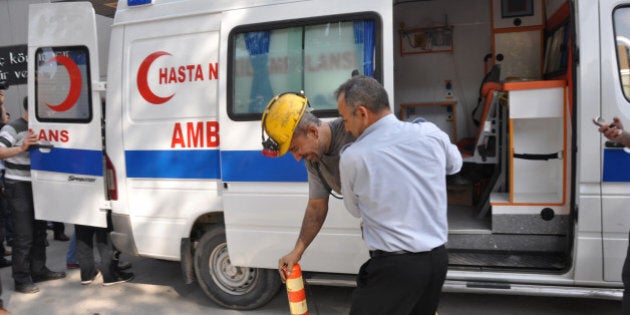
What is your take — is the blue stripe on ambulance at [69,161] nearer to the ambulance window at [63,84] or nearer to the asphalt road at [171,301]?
the ambulance window at [63,84]

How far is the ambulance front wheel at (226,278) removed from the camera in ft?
13.4

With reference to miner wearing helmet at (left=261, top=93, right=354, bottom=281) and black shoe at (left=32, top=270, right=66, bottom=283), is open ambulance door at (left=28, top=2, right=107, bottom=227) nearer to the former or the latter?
black shoe at (left=32, top=270, right=66, bottom=283)

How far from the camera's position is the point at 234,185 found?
381cm

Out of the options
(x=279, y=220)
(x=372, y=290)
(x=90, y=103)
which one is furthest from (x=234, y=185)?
(x=372, y=290)

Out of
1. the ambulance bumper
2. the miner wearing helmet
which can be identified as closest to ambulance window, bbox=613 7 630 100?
the miner wearing helmet

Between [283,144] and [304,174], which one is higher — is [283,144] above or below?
above

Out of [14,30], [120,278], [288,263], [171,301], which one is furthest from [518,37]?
[14,30]

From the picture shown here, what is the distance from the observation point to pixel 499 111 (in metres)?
4.57

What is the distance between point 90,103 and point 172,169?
1.00 metres

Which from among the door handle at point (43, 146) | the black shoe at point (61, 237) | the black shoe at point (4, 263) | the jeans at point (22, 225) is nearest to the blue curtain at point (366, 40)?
the door handle at point (43, 146)

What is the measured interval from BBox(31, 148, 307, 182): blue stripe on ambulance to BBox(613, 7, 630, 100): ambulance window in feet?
7.08

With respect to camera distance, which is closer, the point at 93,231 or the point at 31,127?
the point at 31,127

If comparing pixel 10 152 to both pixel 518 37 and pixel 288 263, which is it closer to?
pixel 288 263

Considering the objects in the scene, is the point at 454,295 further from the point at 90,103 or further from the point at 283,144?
the point at 90,103
